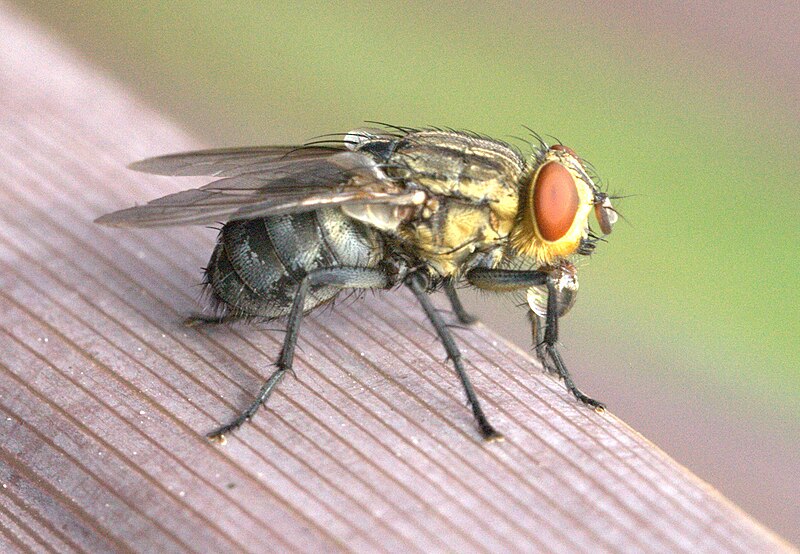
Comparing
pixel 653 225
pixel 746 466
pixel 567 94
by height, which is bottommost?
pixel 746 466

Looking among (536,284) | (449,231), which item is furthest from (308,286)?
(536,284)

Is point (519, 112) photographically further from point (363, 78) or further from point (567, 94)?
point (363, 78)

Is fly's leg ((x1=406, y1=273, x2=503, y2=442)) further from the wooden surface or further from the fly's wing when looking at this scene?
the fly's wing

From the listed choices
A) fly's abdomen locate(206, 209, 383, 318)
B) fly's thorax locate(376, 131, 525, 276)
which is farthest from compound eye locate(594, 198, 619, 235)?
fly's abdomen locate(206, 209, 383, 318)

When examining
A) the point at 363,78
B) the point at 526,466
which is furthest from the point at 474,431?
the point at 363,78

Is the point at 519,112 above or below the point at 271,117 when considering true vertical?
above

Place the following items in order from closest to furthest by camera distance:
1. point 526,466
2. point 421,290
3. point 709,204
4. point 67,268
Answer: point 526,466, point 67,268, point 421,290, point 709,204
